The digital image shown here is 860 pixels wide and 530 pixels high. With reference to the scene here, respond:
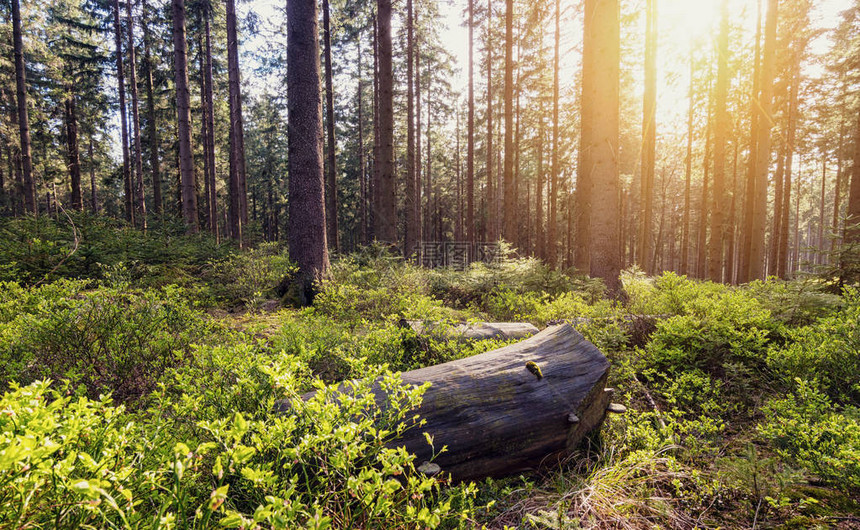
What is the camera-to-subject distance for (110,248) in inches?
319

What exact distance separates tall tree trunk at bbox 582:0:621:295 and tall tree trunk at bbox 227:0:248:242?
46.9 ft

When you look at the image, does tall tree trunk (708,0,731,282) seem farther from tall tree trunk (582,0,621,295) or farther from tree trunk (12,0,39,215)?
tree trunk (12,0,39,215)

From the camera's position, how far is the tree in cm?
739

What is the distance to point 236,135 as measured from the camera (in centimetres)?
1666

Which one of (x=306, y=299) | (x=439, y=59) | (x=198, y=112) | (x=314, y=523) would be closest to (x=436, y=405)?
(x=314, y=523)

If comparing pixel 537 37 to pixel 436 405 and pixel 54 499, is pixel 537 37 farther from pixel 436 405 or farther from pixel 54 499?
pixel 54 499

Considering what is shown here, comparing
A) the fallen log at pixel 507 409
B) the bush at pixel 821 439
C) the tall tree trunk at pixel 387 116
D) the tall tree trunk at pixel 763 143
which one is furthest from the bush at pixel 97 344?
the tall tree trunk at pixel 763 143

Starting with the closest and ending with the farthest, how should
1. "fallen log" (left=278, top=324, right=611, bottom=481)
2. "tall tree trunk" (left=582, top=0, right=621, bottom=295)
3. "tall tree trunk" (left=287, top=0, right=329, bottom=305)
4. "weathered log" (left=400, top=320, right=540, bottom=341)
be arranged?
"fallen log" (left=278, top=324, right=611, bottom=481) → "weathered log" (left=400, top=320, right=540, bottom=341) → "tall tree trunk" (left=287, top=0, right=329, bottom=305) → "tall tree trunk" (left=582, top=0, right=621, bottom=295)

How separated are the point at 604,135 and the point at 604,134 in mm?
21

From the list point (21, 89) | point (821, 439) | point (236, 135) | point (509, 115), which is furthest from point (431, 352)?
point (21, 89)

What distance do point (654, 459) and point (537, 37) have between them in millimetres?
18563

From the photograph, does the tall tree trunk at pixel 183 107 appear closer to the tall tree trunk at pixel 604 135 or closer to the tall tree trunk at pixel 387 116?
the tall tree trunk at pixel 387 116

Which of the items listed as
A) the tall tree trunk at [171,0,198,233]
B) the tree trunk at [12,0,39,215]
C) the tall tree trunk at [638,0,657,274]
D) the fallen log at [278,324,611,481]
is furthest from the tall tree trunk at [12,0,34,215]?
the tall tree trunk at [638,0,657,274]

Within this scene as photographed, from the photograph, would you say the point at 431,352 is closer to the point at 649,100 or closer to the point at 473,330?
the point at 473,330
